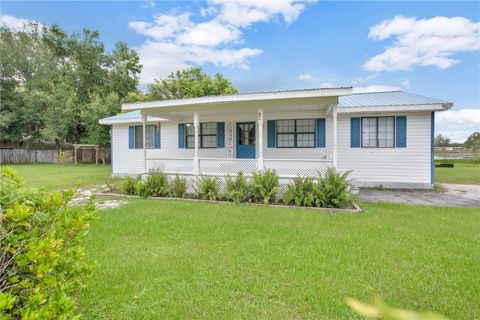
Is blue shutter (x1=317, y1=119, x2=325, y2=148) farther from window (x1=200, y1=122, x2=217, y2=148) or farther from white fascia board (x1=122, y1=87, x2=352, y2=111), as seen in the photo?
window (x1=200, y1=122, x2=217, y2=148)

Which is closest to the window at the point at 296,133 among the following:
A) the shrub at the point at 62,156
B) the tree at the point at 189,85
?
the tree at the point at 189,85

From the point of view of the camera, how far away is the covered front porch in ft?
25.2

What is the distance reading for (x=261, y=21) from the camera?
1398 cm

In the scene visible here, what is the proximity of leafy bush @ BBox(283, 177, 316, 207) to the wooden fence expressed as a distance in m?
18.6

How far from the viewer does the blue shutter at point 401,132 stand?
8852 millimetres

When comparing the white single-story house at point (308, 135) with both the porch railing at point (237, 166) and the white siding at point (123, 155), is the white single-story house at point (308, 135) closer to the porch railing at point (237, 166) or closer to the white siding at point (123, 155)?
the porch railing at point (237, 166)

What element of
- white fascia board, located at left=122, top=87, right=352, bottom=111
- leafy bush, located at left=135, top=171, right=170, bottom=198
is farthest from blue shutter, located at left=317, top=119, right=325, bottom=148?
leafy bush, located at left=135, top=171, right=170, bottom=198

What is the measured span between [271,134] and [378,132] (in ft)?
12.8

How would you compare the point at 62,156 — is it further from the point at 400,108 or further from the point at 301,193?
the point at 400,108

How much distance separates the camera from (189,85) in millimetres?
23875

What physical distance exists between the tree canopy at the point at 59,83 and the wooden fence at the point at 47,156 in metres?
1.24

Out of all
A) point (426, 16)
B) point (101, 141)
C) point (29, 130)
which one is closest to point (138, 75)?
point (101, 141)

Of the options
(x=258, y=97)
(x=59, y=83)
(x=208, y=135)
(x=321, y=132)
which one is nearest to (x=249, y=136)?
(x=208, y=135)

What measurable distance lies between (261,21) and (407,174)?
35.3 feet
